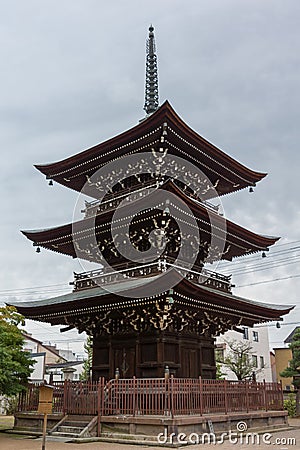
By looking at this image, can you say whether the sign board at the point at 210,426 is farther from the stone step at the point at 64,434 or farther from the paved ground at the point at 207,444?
the stone step at the point at 64,434

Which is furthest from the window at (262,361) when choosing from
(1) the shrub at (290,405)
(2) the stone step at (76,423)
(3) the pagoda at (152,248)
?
(2) the stone step at (76,423)

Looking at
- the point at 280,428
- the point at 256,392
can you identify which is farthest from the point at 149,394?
the point at 280,428

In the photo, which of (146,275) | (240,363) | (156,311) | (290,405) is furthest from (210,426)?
(240,363)

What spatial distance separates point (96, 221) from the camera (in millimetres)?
22453

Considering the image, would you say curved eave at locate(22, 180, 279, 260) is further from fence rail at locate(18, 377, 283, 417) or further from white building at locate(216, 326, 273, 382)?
white building at locate(216, 326, 273, 382)

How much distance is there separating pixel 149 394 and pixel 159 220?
7.44 metres

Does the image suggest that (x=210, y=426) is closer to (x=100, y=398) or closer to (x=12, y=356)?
(x=100, y=398)

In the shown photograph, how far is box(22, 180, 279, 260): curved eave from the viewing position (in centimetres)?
2205

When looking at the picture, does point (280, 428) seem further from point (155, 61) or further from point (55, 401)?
point (155, 61)

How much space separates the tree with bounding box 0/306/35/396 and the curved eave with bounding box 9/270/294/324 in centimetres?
124

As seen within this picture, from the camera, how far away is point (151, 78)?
2839 cm

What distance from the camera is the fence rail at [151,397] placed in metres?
16.7

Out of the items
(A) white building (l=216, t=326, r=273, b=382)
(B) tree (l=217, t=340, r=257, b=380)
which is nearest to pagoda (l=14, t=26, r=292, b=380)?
(B) tree (l=217, t=340, r=257, b=380)

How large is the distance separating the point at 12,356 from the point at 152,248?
7.39 m
